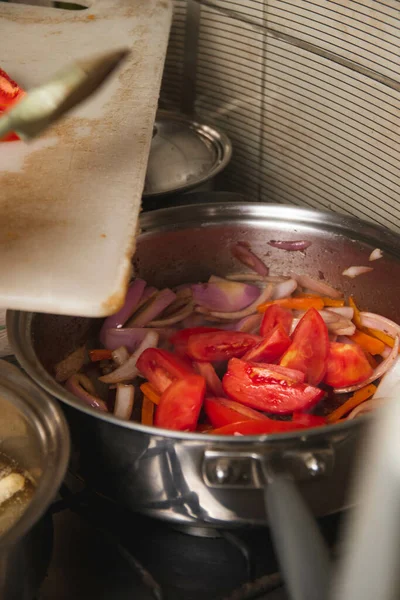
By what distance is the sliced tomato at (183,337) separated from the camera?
1044 millimetres

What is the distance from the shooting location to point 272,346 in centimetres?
100

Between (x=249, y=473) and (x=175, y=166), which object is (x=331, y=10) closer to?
(x=175, y=166)

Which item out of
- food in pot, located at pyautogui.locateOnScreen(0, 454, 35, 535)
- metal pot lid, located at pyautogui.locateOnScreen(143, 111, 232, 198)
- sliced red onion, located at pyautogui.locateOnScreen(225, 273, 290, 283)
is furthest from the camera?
metal pot lid, located at pyautogui.locateOnScreen(143, 111, 232, 198)

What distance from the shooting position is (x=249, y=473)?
71 cm

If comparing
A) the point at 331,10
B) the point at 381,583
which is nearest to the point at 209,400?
the point at 381,583

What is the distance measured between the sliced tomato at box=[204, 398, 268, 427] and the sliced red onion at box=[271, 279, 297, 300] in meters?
0.28

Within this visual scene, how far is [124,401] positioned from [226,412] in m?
0.16

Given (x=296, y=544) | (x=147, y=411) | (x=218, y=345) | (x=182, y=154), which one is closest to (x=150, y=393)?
(x=147, y=411)

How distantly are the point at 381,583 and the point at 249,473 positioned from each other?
34cm

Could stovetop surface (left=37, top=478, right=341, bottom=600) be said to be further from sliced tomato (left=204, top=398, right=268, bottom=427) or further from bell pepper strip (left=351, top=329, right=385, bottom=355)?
bell pepper strip (left=351, top=329, right=385, bottom=355)

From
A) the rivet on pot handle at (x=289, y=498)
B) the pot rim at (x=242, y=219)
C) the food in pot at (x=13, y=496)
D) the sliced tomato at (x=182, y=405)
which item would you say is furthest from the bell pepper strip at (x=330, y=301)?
the food in pot at (x=13, y=496)

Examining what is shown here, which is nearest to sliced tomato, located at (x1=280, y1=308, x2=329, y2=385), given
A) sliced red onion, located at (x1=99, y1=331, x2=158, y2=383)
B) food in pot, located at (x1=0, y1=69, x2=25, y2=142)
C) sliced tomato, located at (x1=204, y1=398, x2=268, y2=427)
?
sliced tomato, located at (x1=204, y1=398, x2=268, y2=427)

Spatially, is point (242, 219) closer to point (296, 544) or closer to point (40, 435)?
point (40, 435)

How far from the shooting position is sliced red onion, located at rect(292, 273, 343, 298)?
1.16 metres
